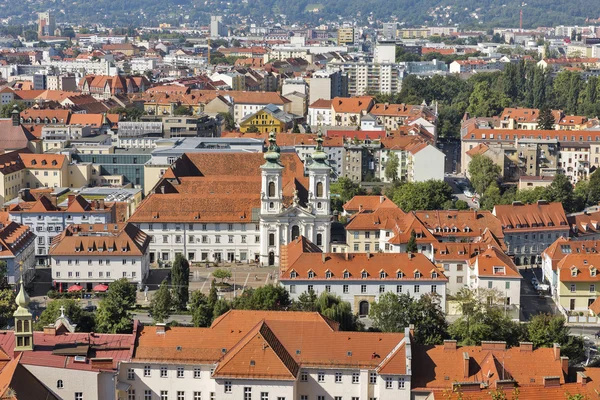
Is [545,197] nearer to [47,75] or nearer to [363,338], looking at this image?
[363,338]

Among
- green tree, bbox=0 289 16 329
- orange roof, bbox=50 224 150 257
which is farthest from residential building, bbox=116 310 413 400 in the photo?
orange roof, bbox=50 224 150 257

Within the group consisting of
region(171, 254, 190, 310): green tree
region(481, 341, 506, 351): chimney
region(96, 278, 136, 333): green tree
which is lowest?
region(171, 254, 190, 310): green tree

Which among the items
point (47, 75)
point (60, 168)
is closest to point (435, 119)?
point (60, 168)

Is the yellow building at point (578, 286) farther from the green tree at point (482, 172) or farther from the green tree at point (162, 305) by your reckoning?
the green tree at point (482, 172)

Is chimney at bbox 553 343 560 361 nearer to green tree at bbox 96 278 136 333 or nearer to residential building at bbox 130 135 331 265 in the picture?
green tree at bbox 96 278 136 333

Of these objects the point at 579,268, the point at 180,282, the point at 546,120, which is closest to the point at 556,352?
the point at 579,268

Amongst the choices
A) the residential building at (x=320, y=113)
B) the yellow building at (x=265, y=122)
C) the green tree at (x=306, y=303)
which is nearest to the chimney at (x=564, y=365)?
the green tree at (x=306, y=303)
